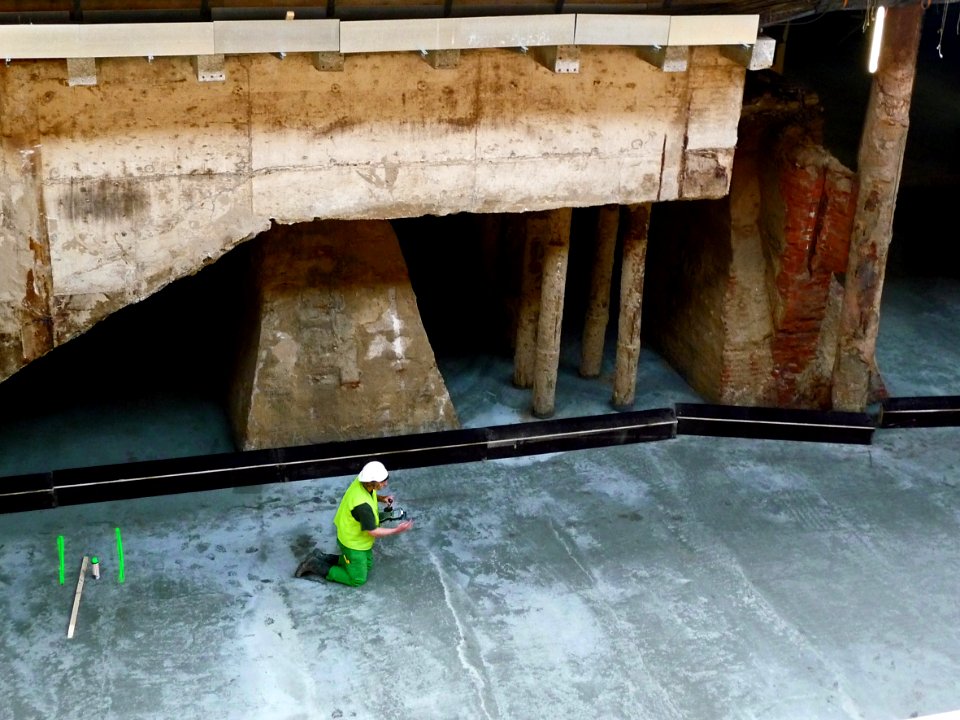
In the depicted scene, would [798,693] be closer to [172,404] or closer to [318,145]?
[318,145]

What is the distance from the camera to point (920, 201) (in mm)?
16547

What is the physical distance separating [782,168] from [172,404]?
601 centimetres

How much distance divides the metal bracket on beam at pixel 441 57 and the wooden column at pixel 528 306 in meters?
2.86

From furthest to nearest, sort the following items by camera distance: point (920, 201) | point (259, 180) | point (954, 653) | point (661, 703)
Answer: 1. point (920, 201)
2. point (259, 180)
3. point (954, 653)
4. point (661, 703)

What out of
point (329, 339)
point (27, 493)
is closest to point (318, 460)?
point (329, 339)

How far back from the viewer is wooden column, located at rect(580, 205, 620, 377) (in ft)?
40.1

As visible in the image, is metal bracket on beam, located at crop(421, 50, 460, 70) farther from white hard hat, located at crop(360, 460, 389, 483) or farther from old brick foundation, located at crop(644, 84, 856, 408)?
old brick foundation, located at crop(644, 84, 856, 408)

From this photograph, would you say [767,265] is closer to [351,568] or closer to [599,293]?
[599,293]

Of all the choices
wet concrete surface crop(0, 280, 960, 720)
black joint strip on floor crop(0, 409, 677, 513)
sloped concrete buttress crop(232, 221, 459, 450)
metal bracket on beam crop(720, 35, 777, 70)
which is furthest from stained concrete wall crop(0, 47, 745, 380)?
wet concrete surface crop(0, 280, 960, 720)

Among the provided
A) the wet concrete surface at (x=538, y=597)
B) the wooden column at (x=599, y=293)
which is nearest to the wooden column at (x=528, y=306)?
the wooden column at (x=599, y=293)

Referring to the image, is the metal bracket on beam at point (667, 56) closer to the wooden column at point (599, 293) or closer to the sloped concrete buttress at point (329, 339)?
the wooden column at point (599, 293)

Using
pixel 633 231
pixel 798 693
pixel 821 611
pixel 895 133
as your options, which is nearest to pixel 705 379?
pixel 633 231

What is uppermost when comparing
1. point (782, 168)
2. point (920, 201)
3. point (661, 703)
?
point (782, 168)

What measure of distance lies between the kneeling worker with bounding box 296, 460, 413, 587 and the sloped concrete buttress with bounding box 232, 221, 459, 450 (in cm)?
216
